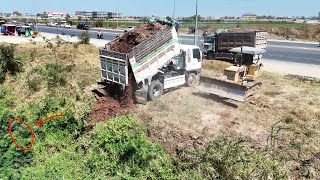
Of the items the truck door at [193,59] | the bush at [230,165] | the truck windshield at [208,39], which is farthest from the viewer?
the truck windshield at [208,39]

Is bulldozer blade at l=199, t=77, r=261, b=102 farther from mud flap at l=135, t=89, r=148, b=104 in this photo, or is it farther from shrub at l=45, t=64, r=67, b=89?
shrub at l=45, t=64, r=67, b=89

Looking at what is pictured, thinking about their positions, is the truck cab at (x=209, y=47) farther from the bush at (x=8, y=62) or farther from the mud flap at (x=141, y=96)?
the bush at (x=8, y=62)

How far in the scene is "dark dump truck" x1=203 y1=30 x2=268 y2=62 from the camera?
25.2 metres

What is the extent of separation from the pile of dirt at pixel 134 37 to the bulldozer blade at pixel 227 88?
3506mm

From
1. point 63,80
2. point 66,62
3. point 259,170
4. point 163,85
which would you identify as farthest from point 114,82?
point 66,62

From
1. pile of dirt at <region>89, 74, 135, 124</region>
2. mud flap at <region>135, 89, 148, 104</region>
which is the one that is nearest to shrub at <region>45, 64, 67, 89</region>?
pile of dirt at <region>89, 74, 135, 124</region>

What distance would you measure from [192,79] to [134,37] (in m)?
4.39

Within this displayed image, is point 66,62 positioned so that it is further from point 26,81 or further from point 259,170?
point 259,170

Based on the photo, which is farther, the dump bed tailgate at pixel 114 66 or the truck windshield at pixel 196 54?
the truck windshield at pixel 196 54

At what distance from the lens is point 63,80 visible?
18.2 metres

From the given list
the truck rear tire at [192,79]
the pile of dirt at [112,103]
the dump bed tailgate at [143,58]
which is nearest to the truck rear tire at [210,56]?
the truck rear tire at [192,79]

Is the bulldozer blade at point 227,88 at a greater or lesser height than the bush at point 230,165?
greater

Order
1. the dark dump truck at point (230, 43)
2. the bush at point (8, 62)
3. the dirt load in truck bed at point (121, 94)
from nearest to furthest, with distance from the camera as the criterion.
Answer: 1. the dirt load in truck bed at point (121, 94)
2. the bush at point (8, 62)
3. the dark dump truck at point (230, 43)

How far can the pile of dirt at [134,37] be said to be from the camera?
48.3ft
